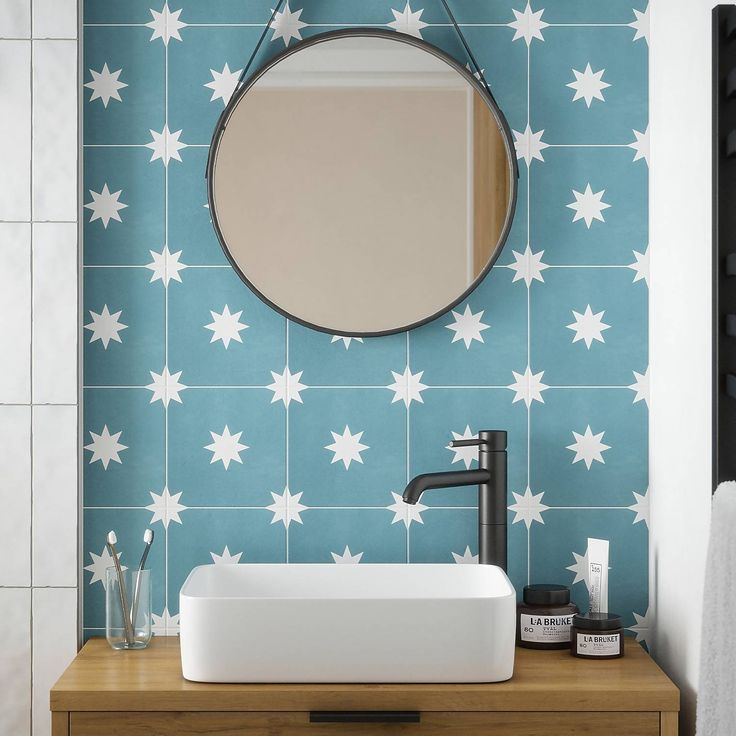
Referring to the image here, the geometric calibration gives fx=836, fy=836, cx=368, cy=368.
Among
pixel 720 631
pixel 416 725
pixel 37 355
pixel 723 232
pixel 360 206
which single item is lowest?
pixel 416 725

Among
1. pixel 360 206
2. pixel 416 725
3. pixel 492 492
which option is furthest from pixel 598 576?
pixel 360 206

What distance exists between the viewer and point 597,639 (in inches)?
54.9

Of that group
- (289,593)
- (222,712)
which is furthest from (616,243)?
(222,712)

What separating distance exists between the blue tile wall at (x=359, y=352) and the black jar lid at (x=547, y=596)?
3.8 inches

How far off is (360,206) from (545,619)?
0.80 metres

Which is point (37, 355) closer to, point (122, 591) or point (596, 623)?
point (122, 591)

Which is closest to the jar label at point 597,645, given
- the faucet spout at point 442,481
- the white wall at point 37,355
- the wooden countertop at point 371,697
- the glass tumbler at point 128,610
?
the wooden countertop at point 371,697

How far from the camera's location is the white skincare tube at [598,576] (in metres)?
1.47

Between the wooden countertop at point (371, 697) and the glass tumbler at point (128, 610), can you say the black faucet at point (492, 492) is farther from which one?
the glass tumbler at point (128, 610)

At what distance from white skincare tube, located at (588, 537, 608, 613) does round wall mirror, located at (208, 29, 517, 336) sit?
51 centimetres

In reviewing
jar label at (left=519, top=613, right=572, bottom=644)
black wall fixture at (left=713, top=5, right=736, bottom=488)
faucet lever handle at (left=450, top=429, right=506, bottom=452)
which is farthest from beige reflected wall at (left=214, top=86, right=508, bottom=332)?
jar label at (left=519, top=613, right=572, bottom=644)

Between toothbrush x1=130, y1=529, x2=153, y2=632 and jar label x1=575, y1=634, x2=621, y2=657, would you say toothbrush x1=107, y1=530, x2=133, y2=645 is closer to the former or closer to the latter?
toothbrush x1=130, y1=529, x2=153, y2=632

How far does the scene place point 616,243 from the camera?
156 centimetres

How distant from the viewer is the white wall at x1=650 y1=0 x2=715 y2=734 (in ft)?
4.15
